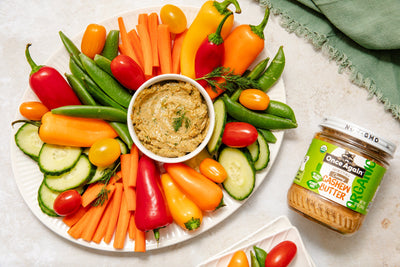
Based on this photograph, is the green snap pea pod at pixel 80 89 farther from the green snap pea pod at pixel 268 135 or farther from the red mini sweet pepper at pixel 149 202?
the green snap pea pod at pixel 268 135

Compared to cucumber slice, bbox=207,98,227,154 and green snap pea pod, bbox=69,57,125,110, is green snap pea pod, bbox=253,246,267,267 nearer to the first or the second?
cucumber slice, bbox=207,98,227,154

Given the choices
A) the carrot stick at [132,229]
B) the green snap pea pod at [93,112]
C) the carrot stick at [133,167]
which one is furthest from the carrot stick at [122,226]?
the green snap pea pod at [93,112]

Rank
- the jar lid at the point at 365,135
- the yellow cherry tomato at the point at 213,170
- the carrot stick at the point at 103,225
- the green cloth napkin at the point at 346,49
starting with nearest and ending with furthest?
the jar lid at the point at 365,135
the yellow cherry tomato at the point at 213,170
the carrot stick at the point at 103,225
the green cloth napkin at the point at 346,49

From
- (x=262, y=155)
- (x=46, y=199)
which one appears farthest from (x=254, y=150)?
(x=46, y=199)

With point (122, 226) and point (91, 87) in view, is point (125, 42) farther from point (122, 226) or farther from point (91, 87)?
point (122, 226)

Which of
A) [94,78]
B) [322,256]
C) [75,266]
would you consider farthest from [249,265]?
[94,78]
